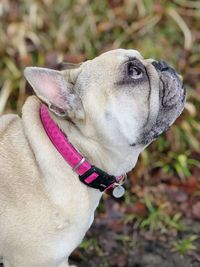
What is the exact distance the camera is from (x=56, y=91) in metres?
2.31

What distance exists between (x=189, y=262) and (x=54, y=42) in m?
1.76

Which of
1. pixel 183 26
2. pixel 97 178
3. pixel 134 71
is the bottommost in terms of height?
pixel 183 26

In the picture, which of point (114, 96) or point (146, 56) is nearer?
point (114, 96)

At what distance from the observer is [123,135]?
2.39 m

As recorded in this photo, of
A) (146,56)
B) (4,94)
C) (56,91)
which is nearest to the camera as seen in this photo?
(56,91)

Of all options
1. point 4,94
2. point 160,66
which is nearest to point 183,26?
point 4,94

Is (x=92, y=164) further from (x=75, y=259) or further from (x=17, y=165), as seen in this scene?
(x=75, y=259)

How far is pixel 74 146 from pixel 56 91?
0.25 meters

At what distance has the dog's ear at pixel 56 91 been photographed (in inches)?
89.0

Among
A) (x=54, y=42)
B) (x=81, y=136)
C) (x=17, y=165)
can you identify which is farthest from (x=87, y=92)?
(x=54, y=42)

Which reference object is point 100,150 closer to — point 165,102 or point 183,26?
point 165,102

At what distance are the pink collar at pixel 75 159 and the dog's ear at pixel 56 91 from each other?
103mm

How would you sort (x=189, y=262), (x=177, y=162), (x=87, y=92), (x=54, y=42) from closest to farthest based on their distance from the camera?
(x=87, y=92), (x=189, y=262), (x=177, y=162), (x=54, y=42)

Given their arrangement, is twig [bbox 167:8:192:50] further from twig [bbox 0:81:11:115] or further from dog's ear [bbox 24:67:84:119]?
dog's ear [bbox 24:67:84:119]
